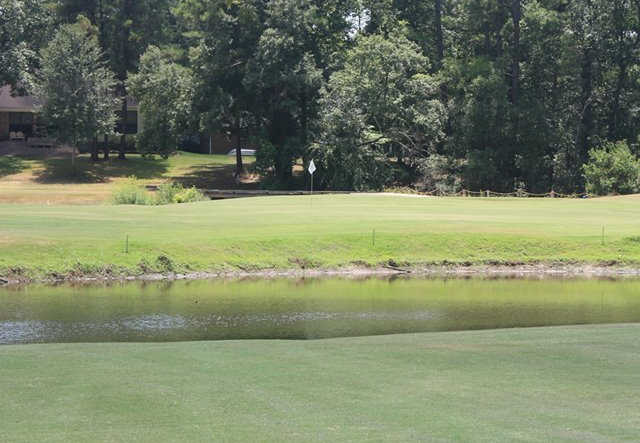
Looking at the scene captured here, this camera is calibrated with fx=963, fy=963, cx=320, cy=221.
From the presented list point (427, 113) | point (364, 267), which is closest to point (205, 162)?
point (427, 113)

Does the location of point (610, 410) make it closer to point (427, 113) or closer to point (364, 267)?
point (364, 267)

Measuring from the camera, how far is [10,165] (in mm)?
79188

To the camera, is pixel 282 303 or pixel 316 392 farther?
pixel 282 303

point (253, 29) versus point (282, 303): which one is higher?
point (253, 29)

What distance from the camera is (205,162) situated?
87.8 meters

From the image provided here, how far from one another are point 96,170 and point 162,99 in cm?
971

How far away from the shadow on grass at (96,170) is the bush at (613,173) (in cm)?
3535

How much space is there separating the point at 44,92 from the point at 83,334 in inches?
2351

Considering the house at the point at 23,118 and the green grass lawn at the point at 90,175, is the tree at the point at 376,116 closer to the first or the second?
the green grass lawn at the point at 90,175

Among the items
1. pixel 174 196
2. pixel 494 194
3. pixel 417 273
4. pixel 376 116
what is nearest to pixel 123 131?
pixel 376 116

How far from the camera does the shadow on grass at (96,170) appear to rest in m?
76.4

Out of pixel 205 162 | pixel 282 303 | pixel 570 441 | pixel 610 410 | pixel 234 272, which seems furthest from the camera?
pixel 205 162

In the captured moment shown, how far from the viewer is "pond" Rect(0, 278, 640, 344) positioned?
73.3ft

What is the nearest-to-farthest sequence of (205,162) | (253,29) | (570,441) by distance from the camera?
(570,441), (253,29), (205,162)
